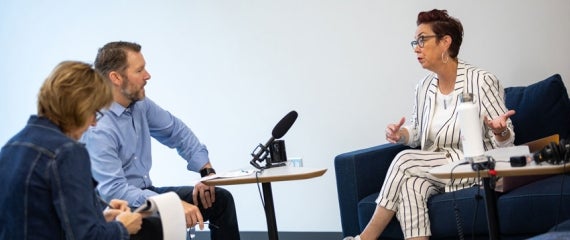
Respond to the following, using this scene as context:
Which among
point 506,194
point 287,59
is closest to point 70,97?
point 506,194

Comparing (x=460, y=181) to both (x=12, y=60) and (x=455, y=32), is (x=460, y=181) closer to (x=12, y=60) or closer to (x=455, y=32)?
(x=455, y=32)

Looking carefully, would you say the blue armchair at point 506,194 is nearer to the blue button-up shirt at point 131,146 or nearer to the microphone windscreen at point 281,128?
the microphone windscreen at point 281,128

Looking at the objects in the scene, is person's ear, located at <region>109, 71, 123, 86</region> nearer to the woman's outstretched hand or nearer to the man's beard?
the man's beard

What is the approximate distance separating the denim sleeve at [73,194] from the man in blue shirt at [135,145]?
950 mm

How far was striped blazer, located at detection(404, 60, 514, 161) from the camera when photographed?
334 centimetres

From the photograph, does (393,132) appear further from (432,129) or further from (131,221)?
(131,221)

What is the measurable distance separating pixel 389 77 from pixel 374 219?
3.78ft

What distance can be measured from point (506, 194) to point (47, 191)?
1.82 m

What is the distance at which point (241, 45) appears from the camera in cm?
485

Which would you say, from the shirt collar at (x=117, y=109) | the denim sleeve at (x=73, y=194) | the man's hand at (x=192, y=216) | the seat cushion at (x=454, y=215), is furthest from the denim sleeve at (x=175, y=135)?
the denim sleeve at (x=73, y=194)

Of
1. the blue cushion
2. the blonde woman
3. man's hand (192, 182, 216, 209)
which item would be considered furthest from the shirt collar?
the blue cushion

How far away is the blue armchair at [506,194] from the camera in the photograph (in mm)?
2988

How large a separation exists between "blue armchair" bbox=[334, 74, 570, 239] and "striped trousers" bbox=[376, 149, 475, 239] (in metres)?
0.06

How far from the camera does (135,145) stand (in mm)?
3506
